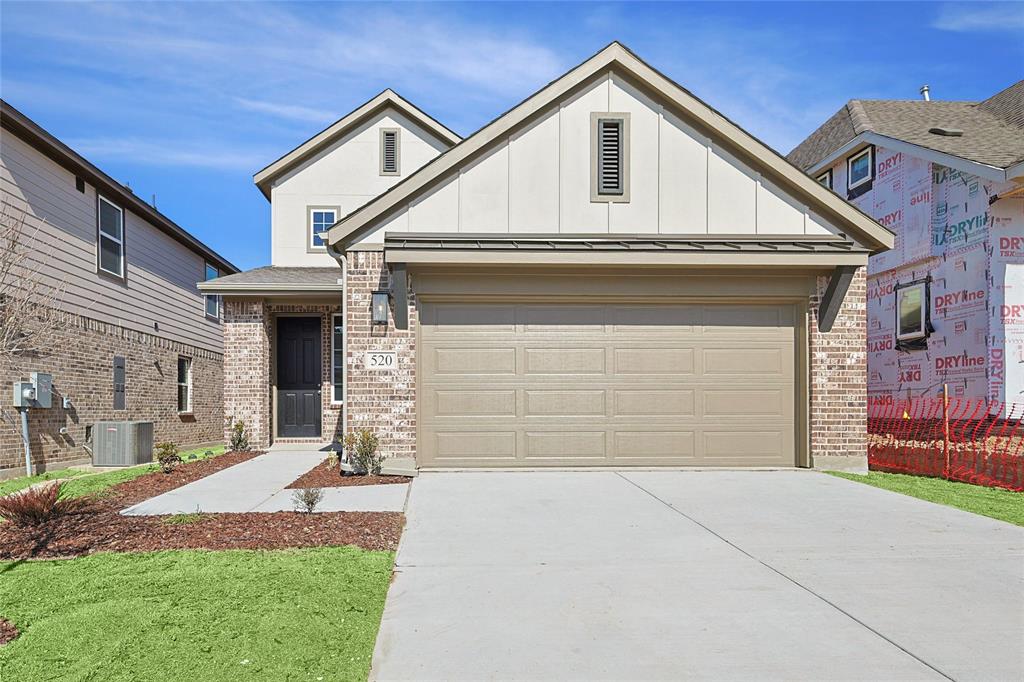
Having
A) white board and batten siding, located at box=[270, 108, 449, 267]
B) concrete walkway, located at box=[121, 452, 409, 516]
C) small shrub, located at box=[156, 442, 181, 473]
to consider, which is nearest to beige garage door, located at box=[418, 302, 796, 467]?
concrete walkway, located at box=[121, 452, 409, 516]

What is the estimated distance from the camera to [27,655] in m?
3.66

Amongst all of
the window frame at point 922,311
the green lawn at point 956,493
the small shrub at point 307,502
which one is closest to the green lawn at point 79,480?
the small shrub at point 307,502

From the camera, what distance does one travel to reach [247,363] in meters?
14.0

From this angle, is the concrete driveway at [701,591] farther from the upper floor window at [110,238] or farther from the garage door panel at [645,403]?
the upper floor window at [110,238]

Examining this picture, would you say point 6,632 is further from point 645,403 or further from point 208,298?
point 208,298

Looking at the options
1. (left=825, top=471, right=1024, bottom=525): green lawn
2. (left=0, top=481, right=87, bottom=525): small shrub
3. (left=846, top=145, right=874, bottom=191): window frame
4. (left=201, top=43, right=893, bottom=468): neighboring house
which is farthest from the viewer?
(left=846, top=145, right=874, bottom=191): window frame

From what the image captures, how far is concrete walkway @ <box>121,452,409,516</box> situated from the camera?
7.43 meters

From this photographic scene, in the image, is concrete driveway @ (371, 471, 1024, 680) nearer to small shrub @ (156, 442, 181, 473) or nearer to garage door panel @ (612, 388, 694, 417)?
garage door panel @ (612, 388, 694, 417)

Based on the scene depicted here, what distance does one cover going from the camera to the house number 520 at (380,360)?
9820mm

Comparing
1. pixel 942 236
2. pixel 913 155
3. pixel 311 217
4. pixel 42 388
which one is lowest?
pixel 42 388

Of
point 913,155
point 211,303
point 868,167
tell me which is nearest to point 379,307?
point 913,155

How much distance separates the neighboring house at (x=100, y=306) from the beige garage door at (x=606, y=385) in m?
7.92

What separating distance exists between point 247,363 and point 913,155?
15.8 meters

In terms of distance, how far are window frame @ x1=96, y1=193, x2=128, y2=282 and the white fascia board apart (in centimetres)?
1858
